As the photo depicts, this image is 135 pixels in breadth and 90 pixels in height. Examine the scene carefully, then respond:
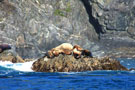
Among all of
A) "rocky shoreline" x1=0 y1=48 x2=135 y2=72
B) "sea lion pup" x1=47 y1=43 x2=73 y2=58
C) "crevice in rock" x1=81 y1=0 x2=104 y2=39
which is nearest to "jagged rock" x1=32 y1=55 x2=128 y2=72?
"rocky shoreline" x1=0 y1=48 x2=135 y2=72

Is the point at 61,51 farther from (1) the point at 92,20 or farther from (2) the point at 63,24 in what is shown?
(1) the point at 92,20

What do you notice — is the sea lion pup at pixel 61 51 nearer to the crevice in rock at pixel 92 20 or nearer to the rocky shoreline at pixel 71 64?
the rocky shoreline at pixel 71 64

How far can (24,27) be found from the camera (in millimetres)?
119625

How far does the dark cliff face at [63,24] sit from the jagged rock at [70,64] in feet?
223

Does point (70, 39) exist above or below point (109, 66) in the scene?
above

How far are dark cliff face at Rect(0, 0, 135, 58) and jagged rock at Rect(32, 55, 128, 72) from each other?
67840 millimetres

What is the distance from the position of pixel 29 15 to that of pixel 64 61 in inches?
3412

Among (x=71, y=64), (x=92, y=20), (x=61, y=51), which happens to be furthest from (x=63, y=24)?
(x=71, y=64)

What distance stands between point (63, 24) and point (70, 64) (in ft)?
304

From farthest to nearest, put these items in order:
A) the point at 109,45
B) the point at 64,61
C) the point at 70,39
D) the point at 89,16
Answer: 1. the point at 89,16
2. the point at 109,45
3. the point at 70,39
4. the point at 64,61

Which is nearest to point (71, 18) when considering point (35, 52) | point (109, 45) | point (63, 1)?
point (63, 1)

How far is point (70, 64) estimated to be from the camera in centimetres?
3903

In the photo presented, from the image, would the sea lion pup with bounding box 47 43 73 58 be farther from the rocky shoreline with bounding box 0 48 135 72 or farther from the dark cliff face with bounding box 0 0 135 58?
the dark cliff face with bounding box 0 0 135 58

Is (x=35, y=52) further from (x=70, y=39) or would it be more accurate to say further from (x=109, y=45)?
(x=109, y=45)
